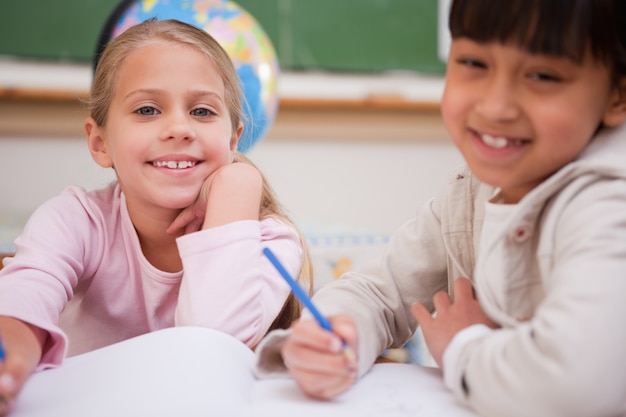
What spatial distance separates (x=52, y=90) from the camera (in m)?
2.42

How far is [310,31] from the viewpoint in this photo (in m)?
2.74

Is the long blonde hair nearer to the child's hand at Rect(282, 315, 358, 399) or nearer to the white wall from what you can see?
the child's hand at Rect(282, 315, 358, 399)

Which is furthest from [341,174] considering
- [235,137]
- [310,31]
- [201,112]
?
[201,112]

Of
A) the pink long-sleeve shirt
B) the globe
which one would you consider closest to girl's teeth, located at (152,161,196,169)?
the pink long-sleeve shirt

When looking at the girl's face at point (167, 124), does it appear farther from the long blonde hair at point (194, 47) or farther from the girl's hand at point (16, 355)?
the girl's hand at point (16, 355)

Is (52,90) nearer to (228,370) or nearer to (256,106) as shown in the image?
(256,106)

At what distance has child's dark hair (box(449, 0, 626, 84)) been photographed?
58 centimetres

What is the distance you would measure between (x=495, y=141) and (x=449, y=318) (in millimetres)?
181

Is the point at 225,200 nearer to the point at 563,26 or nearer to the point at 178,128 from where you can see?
the point at 178,128

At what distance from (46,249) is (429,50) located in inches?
88.8

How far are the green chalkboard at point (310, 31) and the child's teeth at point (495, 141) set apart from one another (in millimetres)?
2126

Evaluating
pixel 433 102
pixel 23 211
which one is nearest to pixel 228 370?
pixel 23 211

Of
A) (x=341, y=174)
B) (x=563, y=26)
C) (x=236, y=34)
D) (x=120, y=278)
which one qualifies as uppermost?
(x=563, y=26)

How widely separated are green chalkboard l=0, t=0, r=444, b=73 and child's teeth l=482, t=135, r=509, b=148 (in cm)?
213
